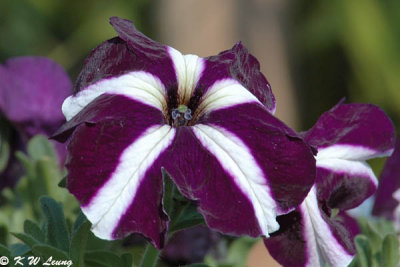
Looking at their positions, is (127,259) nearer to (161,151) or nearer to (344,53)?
(161,151)

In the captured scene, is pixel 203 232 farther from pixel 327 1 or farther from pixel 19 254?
pixel 327 1

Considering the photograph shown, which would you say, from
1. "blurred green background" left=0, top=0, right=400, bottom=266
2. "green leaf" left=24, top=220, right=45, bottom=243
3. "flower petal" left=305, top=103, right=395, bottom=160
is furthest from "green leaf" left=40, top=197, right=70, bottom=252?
"blurred green background" left=0, top=0, right=400, bottom=266

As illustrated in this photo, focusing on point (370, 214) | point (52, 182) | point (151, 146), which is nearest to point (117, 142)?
point (151, 146)

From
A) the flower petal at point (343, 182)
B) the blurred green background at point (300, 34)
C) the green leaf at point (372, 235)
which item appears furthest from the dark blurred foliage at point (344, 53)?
the flower petal at point (343, 182)

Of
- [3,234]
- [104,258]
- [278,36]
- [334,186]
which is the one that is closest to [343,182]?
[334,186]

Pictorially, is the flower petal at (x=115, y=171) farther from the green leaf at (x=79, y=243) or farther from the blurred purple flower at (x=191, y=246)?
the blurred purple flower at (x=191, y=246)

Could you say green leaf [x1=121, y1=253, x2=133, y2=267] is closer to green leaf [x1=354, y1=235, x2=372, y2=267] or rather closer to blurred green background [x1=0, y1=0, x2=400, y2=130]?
green leaf [x1=354, y1=235, x2=372, y2=267]
